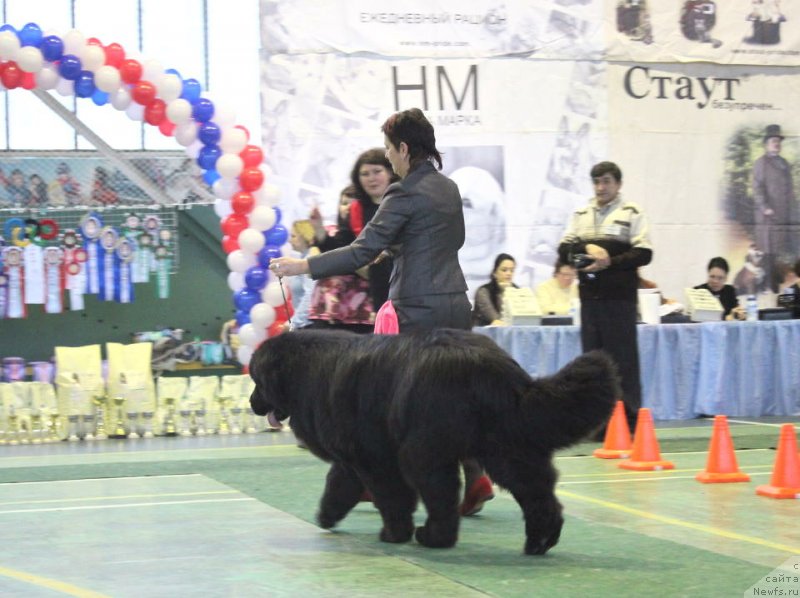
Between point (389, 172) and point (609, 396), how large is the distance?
2096 millimetres

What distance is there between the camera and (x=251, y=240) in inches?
420

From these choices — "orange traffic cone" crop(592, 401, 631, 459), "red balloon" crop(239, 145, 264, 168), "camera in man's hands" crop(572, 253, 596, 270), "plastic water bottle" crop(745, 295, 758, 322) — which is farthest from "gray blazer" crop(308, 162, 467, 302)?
"plastic water bottle" crop(745, 295, 758, 322)

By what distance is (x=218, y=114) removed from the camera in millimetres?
10797

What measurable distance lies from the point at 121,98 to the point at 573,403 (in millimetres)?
7371

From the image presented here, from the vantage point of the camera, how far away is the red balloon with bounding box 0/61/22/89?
10.2 metres

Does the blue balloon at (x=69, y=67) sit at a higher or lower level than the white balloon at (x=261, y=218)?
higher

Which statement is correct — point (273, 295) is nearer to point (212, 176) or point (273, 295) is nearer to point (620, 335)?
point (212, 176)

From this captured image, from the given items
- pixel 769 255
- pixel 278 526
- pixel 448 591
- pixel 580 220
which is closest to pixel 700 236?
pixel 769 255

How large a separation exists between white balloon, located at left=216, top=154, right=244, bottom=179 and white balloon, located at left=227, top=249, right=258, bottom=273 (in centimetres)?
67

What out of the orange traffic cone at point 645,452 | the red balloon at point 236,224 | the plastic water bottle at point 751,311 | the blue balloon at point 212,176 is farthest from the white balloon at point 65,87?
the plastic water bottle at point 751,311

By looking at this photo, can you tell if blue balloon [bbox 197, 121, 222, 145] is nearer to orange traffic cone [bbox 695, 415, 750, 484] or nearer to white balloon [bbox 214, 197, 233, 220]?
white balloon [bbox 214, 197, 233, 220]

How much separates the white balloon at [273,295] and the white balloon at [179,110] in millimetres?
1624

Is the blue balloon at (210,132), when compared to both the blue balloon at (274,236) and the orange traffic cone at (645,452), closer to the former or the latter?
the blue balloon at (274,236)

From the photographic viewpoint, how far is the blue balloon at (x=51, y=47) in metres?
10.2
